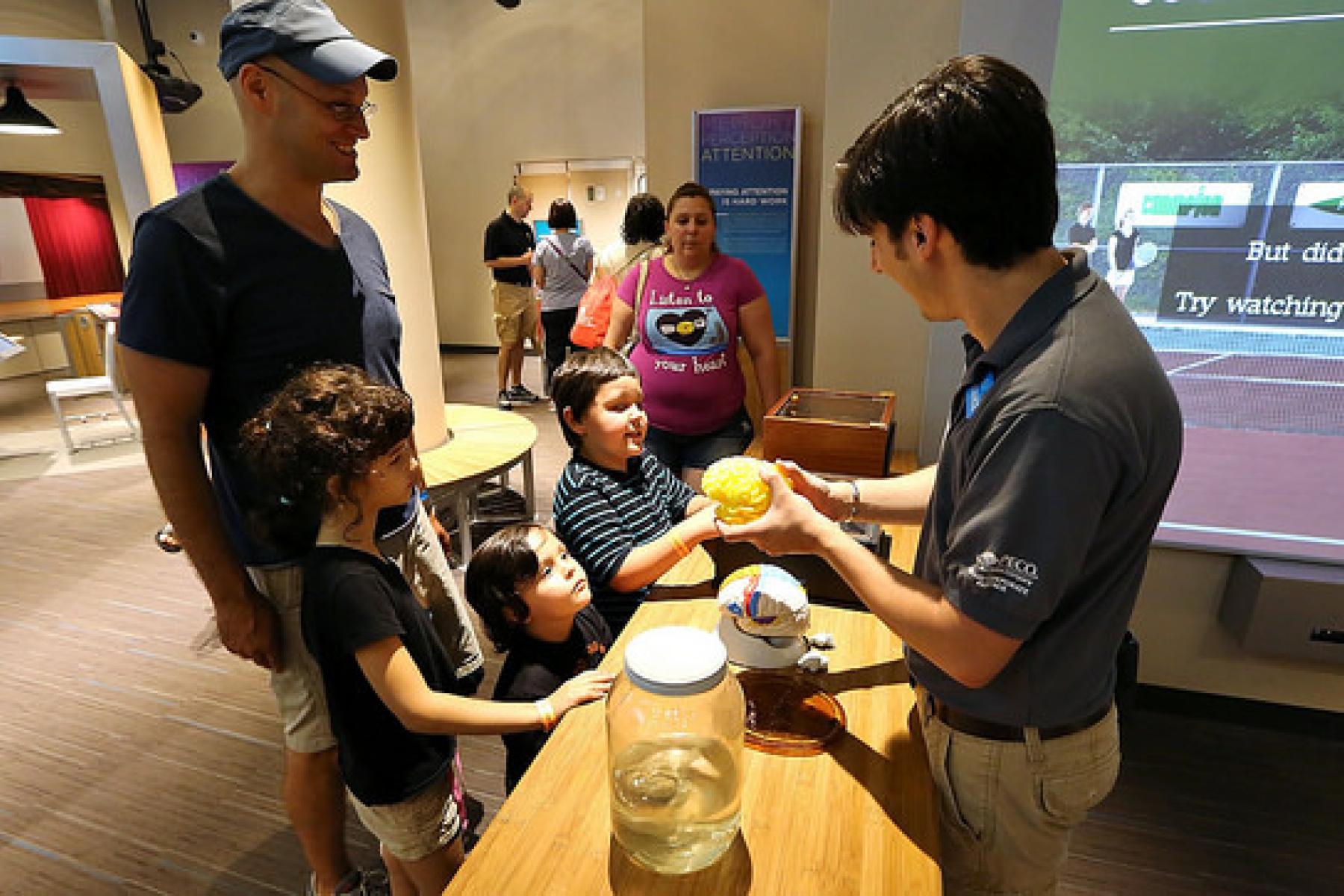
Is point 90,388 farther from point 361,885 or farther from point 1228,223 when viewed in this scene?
point 1228,223

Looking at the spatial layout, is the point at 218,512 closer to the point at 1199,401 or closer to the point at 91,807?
the point at 91,807

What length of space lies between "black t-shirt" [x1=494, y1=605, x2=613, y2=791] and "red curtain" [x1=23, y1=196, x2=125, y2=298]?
33.7ft

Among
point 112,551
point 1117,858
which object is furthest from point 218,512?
point 112,551

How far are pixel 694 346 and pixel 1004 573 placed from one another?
6.06 feet

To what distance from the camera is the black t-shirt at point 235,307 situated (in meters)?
1.26

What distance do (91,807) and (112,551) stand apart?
222 cm

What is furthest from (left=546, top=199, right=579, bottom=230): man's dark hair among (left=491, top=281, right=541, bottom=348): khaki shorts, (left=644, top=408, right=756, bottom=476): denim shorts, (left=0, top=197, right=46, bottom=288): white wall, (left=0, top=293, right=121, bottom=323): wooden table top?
(left=0, top=197, right=46, bottom=288): white wall

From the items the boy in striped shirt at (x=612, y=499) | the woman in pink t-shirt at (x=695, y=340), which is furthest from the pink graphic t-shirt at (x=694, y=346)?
the boy in striped shirt at (x=612, y=499)

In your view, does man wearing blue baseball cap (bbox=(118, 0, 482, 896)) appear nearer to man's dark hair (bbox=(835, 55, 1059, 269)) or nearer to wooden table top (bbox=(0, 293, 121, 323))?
man's dark hair (bbox=(835, 55, 1059, 269))

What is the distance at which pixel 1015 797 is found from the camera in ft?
3.31

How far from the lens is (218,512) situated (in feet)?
4.58

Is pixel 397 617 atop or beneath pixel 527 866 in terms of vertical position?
atop

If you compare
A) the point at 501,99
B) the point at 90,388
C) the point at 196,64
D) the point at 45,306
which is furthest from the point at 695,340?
the point at 45,306

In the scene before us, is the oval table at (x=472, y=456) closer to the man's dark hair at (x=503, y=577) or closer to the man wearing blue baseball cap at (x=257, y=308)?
the man wearing blue baseball cap at (x=257, y=308)
